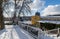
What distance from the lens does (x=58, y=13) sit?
23.6 m

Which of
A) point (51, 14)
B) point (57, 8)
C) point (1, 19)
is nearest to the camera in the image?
point (1, 19)

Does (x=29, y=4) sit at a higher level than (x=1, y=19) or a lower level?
higher

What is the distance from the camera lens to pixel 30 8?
3147 cm

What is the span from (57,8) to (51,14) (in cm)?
439

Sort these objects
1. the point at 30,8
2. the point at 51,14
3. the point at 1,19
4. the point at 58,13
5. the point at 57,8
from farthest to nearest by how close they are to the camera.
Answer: the point at 30,8 → the point at 51,14 → the point at 58,13 → the point at 57,8 → the point at 1,19

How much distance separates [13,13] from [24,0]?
11.4 feet

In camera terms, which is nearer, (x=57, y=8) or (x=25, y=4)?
(x=57, y=8)

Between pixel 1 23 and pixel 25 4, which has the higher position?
pixel 25 4

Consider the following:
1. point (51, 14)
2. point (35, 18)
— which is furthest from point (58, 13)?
point (35, 18)

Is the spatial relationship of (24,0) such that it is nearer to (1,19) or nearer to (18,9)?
(18,9)

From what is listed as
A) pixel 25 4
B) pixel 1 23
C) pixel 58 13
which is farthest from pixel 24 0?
pixel 1 23

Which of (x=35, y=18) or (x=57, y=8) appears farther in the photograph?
(x=35, y=18)

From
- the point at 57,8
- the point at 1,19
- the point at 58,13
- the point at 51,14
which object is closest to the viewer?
the point at 1,19

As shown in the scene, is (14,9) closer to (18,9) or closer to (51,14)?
(18,9)
